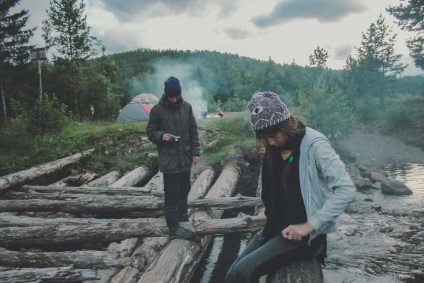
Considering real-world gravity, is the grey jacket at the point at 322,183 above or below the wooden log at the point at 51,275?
above

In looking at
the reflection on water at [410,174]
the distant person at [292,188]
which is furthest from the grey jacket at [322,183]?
the reflection on water at [410,174]

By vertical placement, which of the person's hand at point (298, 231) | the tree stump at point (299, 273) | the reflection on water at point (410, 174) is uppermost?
the person's hand at point (298, 231)

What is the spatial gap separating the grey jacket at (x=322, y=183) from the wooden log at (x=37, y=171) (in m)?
7.05

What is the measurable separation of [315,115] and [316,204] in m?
13.4

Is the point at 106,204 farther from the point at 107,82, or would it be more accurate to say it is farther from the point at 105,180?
the point at 107,82

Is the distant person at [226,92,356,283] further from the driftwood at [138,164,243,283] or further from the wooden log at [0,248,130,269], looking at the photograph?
the wooden log at [0,248,130,269]

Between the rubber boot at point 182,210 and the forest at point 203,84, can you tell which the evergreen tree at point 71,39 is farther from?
the rubber boot at point 182,210

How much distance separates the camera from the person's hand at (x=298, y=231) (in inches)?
93.4

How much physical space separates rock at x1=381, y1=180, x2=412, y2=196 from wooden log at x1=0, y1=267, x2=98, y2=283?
347 inches

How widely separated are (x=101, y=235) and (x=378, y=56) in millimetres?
36023

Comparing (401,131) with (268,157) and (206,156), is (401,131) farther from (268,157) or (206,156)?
(268,157)

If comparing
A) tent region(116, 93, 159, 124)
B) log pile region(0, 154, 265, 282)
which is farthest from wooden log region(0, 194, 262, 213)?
tent region(116, 93, 159, 124)

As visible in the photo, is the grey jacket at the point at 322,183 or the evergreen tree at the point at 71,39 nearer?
the grey jacket at the point at 322,183

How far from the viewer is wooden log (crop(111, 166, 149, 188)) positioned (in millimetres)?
8289
